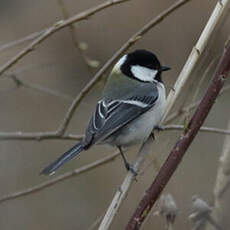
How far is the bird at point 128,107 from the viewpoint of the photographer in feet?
9.93

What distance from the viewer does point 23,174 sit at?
6.25 m

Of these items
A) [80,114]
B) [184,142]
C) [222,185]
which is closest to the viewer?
[184,142]

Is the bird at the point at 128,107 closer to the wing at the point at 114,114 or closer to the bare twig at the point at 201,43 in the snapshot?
the wing at the point at 114,114

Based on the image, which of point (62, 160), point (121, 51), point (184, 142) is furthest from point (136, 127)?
point (184, 142)

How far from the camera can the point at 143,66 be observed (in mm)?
3400

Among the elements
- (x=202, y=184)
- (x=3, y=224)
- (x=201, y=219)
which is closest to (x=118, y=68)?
(x=201, y=219)

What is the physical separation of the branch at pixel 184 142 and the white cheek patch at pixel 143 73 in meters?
1.88

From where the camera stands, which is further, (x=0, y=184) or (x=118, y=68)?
(x=0, y=184)

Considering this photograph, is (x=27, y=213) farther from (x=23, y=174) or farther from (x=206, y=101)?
(x=206, y=101)

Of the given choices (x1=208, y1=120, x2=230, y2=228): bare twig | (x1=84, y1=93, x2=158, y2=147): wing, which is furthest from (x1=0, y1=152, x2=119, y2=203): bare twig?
(x1=208, y1=120, x2=230, y2=228): bare twig

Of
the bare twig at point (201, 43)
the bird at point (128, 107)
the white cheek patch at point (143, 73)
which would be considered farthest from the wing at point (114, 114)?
the bare twig at point (201, 43)

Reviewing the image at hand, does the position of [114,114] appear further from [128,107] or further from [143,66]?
[143,66]

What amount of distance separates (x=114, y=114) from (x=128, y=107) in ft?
0.36

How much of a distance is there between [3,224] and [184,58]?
2969 mm
